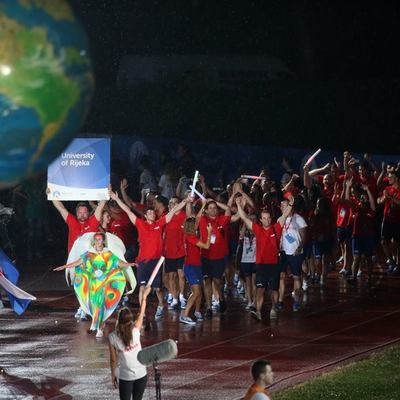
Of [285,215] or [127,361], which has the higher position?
[285,215]

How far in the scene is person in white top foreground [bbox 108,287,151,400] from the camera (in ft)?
29.1

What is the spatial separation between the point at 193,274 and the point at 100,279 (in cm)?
150

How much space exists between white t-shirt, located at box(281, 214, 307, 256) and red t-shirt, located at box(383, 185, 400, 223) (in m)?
4.22

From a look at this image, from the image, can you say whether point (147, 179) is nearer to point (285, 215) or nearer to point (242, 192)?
point (242, 192)

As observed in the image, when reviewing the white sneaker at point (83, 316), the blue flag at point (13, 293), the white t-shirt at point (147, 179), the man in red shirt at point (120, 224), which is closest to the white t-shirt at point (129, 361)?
the blue flag at point (13, 293)

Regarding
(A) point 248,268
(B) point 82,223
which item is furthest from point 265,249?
(B) point 82,223

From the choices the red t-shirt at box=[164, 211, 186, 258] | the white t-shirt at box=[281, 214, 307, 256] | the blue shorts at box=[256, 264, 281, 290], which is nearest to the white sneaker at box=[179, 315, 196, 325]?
the blue shorts at box=[256, 264, 281, 290]

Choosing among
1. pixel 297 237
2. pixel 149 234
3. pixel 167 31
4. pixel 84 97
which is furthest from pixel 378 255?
pixel 84 97

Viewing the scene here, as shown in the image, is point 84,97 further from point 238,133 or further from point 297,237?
point 238,133

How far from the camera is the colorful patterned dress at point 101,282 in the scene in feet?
45.5

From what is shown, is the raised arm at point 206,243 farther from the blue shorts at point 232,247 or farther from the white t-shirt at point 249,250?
the blue shorts at point 232,247

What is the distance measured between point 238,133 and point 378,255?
31.7ft

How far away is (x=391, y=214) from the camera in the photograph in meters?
20.0

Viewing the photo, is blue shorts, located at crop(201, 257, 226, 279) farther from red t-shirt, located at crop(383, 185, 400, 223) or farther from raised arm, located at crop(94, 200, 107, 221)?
red t-shirt, located at crop(383, 185, 400, 223)
